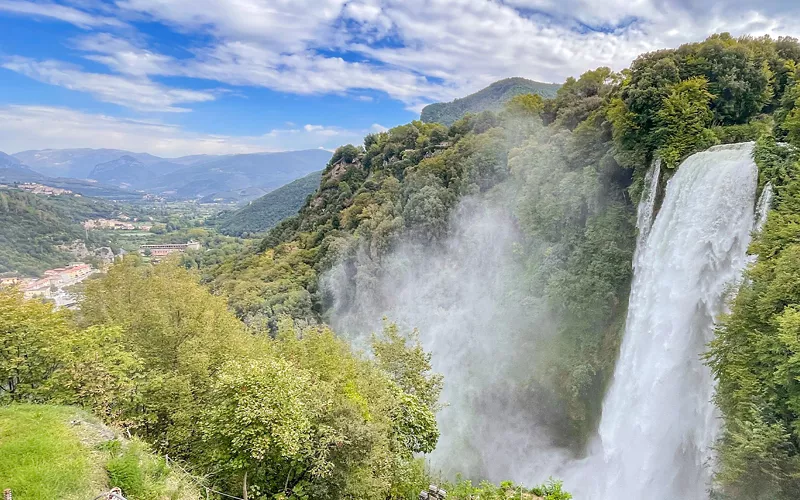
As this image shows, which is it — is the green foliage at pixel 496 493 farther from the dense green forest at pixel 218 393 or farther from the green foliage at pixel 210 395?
the green foliage at pixel 210 395

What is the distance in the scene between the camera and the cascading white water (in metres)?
15.2

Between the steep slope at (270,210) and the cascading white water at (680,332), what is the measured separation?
11598cm

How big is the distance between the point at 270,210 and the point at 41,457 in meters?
142

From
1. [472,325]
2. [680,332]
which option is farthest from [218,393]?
[472,325]

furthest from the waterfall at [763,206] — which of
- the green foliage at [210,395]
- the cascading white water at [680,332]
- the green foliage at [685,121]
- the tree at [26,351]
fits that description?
the tree at [26,351]

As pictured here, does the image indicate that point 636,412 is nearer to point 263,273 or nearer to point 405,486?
point 405,486

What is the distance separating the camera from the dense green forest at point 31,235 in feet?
221

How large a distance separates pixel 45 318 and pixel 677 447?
72.1ft

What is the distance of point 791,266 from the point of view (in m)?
11.0

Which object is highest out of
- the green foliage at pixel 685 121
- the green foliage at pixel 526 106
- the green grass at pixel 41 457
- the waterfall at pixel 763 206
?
the green foliage at pixel 526 106

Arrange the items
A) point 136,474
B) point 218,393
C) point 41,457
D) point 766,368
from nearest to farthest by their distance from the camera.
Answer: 1. point 41,457
2. point 136,474
3. point 218,393
4. point 766,368

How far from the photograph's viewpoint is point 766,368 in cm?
1135

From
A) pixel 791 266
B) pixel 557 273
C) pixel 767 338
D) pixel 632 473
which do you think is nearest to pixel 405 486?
pixel 632 473

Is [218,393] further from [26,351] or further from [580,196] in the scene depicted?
[580,196]
